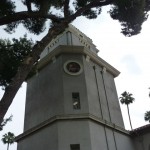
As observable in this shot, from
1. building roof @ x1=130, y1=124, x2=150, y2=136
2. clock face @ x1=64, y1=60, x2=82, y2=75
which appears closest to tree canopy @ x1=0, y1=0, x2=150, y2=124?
clock face @ x1=64, y1=60, x2=82, y2=75

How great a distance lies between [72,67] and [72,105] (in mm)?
3875

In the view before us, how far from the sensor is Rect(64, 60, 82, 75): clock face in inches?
920

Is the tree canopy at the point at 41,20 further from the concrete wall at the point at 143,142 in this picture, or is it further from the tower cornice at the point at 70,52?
the concrete wall at the point at 143,142

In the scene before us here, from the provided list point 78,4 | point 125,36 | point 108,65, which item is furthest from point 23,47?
point 108,65

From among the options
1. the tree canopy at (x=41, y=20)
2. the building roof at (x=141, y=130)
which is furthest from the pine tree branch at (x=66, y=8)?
the building roof at (x=141, y=130)

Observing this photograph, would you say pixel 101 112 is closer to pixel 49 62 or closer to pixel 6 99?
pixel 49 62

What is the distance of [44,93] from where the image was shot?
2352 centimetres

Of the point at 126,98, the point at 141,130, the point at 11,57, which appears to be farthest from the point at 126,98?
the point at 11,57

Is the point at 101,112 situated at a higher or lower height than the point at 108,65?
lower

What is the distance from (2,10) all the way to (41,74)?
9.93 metres

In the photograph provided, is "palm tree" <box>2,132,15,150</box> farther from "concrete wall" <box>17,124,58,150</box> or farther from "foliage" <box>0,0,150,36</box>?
"foliage" <box>0,0,150,36</box>

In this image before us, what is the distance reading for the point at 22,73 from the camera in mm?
12336

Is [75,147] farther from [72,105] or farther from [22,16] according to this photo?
[22,16]

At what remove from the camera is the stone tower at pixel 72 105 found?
65.0ft
